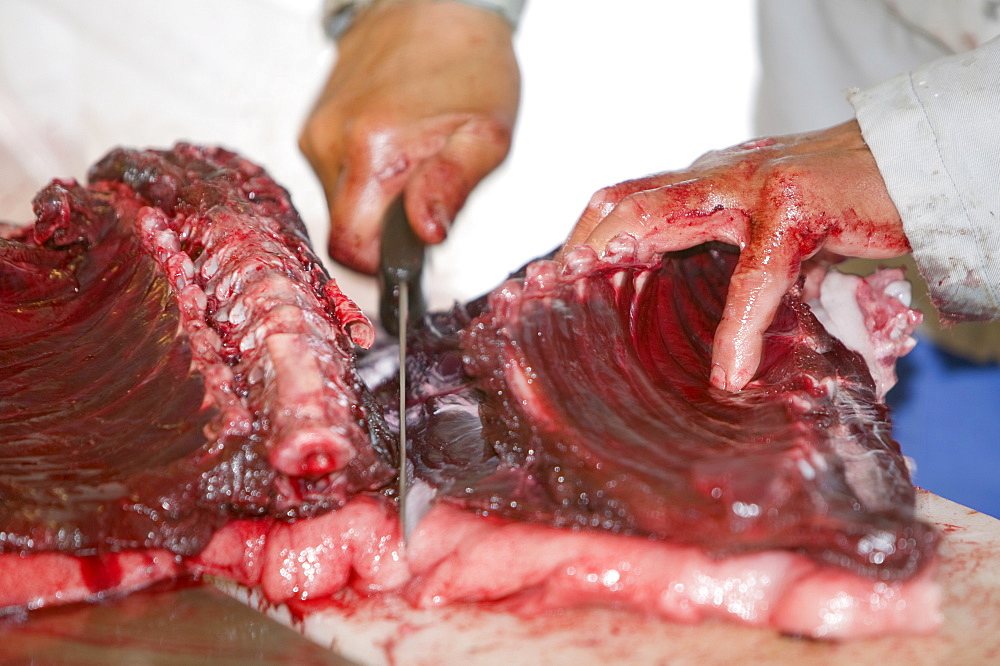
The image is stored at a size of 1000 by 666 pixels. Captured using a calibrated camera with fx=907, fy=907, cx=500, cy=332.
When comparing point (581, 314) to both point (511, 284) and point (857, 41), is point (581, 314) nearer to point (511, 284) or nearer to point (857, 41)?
point (511, 284)

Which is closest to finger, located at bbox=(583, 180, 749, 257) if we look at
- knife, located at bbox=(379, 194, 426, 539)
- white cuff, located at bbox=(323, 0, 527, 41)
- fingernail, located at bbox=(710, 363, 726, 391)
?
fingernail, located at bbox=(710, 363, 726, 391)

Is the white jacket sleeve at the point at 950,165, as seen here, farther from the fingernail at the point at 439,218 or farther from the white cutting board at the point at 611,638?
the fingernail at the point at 439,218

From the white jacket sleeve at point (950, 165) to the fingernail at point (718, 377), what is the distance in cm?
46

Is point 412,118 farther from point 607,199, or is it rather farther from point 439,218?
point 607,199

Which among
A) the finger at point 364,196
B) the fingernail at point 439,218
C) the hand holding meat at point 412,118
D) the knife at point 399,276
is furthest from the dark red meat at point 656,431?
the finger at point 364,196

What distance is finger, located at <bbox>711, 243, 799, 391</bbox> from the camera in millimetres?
1352

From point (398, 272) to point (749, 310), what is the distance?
0.67 metres

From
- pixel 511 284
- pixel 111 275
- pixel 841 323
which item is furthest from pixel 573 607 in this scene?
pixel 111 275

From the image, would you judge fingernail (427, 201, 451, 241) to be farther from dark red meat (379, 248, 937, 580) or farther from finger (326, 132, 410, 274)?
dark red meat (379, 248, 937, 580)

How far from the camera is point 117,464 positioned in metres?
1.17

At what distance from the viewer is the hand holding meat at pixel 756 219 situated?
1372mm

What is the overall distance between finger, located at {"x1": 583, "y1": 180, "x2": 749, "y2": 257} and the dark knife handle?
1.29 feet

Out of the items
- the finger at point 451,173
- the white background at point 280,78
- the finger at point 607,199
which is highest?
the white background at point 280,78

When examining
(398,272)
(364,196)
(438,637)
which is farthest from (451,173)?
(438,637)
